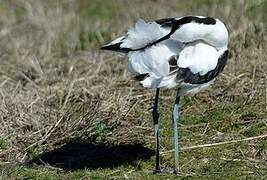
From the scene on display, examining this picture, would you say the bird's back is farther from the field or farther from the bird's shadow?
the bird's shadow

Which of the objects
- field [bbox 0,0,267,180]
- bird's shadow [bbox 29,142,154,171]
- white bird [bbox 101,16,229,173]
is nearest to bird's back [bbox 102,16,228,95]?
white bird [bbox 101,16,229,173]

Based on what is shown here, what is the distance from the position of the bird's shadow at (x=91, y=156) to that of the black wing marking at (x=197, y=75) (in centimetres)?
90

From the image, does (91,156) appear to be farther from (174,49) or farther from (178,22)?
(178,22)

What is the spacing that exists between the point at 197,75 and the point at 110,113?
1448mm

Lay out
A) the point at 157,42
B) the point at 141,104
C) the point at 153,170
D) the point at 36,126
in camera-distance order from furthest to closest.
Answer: the point at 141,104 → the point at 36,126 → the point at 153,170 → the point at 157,42

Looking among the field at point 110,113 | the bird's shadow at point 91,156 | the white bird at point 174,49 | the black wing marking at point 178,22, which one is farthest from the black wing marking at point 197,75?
the bird's shadow at point 91,156

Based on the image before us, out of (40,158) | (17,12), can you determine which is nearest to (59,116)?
(40,158)

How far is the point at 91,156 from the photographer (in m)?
6.09

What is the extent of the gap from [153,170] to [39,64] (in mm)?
2776

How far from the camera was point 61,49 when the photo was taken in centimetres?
906

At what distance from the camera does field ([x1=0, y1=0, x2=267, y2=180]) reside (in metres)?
5.89

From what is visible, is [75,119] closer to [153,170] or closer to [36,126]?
[36,126]

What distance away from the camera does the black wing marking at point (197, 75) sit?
5227 mm

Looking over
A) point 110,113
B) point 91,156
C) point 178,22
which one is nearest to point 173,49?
point 178,22
